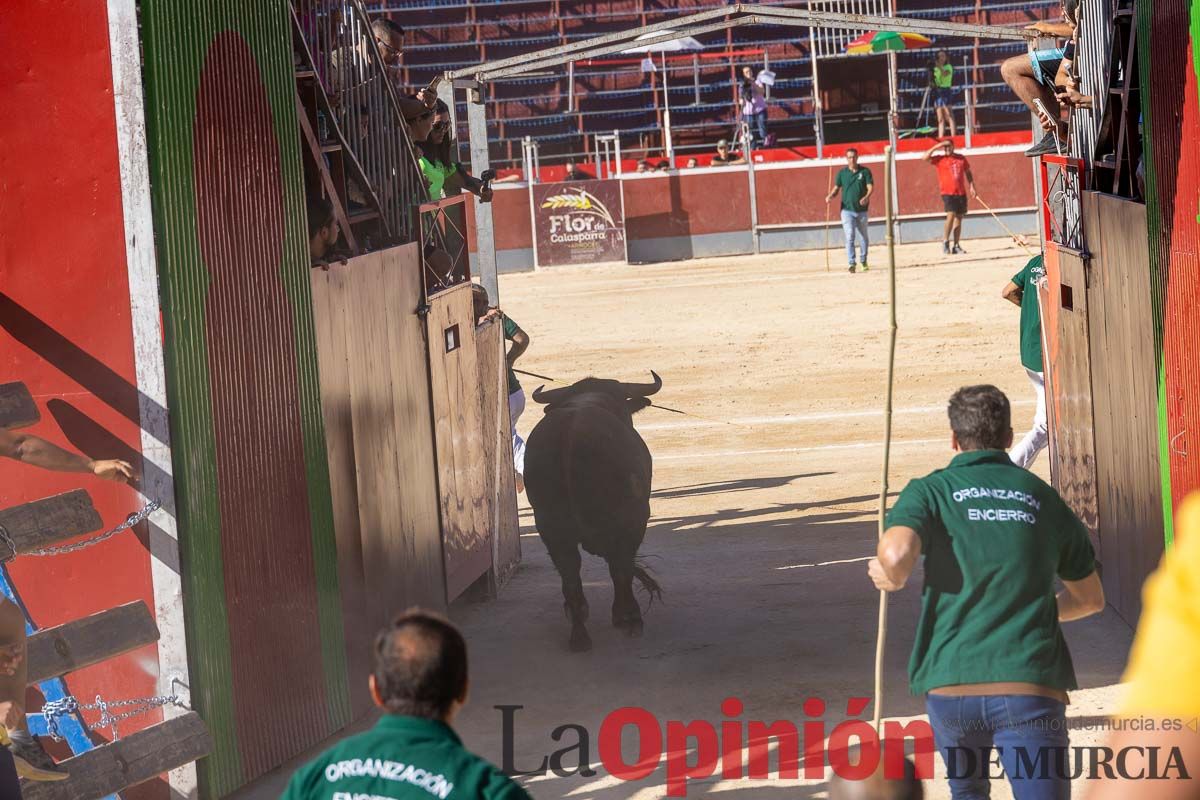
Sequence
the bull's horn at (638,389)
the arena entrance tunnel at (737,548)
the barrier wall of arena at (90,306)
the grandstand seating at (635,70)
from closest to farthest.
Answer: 1. the barrier wall of arena at (90,306)
2. the arena entrance tunnel at (737,548)
3. the bull's horn at (638,389)
4. the grandstand seating at (635,70)

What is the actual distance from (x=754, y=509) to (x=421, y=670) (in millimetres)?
8352

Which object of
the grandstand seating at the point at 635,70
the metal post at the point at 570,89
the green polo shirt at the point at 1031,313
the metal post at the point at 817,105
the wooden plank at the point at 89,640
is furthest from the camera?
the metal post at the point at 570,89

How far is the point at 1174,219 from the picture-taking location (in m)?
6.26

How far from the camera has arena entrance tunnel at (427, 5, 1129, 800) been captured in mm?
6359

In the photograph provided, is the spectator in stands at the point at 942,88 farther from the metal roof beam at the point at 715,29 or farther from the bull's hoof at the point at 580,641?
the bull's hoof at the point at 580,641

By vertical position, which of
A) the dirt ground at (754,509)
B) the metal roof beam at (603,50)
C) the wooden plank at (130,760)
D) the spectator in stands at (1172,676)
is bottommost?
the dirt ground at (754,509)

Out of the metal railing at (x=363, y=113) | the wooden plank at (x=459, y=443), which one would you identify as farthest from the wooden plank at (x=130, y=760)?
the metal railing at (x=363, y=113)

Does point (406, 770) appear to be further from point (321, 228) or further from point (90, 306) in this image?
→ point (321, 228)

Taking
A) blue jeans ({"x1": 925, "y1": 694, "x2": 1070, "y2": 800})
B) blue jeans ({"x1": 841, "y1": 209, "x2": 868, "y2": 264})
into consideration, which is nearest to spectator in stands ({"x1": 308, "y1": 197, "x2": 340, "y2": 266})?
blue jeans ({"x1": 925, "y1": 694, "x2": 1070, "y2": 800})

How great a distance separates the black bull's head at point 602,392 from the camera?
8.44 meters

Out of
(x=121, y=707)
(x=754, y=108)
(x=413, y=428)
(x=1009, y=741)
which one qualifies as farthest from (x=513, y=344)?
(x=754, y=108)

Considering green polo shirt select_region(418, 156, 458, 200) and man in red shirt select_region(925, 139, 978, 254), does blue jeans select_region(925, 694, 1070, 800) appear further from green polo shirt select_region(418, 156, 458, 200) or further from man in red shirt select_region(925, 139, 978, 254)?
man in red shirt select_region(925, 139, 978, 254)

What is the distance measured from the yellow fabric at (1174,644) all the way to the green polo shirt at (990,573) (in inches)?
84.6

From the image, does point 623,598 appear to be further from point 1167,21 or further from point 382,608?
point 1167,21
